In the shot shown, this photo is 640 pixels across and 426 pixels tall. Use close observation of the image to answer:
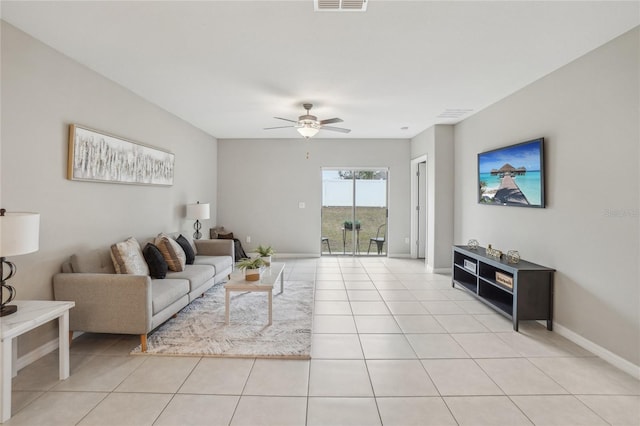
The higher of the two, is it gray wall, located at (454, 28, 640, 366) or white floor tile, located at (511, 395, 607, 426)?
gray wall, located at (454, 28, 640, 366)

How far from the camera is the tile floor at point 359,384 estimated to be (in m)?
1.93

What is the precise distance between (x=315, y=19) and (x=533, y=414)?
3.09 meters

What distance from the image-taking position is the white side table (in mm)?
1846

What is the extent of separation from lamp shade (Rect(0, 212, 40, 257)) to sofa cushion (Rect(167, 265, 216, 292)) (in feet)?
5.44

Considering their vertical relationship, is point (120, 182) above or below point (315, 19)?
below

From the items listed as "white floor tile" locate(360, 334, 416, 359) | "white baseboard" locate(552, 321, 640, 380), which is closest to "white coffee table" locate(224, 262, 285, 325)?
"white floor tile" locate(360, 334, 416, 359)

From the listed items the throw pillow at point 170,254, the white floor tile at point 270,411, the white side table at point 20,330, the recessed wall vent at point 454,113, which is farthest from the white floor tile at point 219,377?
the recessed wall vent at point 454,113

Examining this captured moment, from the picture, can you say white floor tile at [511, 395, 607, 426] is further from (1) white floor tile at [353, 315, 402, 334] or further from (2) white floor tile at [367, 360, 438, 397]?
(1) white floor tile at [353, 315, 402, 334]

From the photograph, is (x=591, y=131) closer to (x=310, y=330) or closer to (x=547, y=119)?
(x=547, y=119)

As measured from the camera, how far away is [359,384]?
7.43 feet

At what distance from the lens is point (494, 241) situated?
431 cm

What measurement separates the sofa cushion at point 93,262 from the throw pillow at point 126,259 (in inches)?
7.3

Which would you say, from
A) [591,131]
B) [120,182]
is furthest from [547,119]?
[120,182]

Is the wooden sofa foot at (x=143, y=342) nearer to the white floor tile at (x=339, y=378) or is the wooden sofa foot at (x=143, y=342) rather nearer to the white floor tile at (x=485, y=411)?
the white floor tile at (x=339, y=378)
